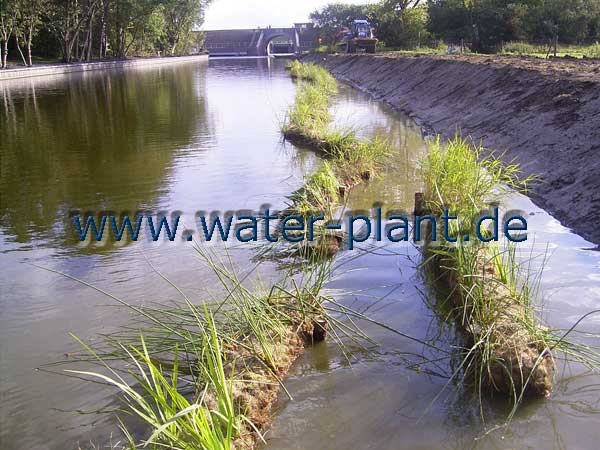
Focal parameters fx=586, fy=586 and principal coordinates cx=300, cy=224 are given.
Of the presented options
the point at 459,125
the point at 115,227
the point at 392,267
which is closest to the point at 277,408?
the point at 392,267

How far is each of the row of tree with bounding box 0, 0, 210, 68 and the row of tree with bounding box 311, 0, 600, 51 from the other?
20.2 metres

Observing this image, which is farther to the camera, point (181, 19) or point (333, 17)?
point (333, 17)

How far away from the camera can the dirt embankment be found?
6.69 metres

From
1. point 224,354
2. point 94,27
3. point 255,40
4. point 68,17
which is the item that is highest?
point 255,40

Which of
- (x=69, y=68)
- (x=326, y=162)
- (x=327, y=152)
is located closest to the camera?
(x=326, y=162)

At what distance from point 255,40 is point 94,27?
147 feet

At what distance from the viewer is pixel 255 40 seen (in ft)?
292

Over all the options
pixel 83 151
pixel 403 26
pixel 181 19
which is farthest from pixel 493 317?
pixel 181 19

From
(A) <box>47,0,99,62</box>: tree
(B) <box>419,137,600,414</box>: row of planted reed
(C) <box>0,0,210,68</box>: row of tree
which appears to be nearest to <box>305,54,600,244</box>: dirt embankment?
(B) <box>419,137,600,414</box>: row of planted reed

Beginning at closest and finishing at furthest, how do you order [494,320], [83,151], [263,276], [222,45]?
1. [494,320]
2. [263,276]
3. [83,151]
4. [222,45]

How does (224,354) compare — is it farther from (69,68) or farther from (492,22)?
(69,68)

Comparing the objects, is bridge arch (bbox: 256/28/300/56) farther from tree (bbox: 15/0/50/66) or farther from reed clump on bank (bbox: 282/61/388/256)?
reed clump on bank (bbox: 282/61/388/256)

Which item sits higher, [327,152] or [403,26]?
[403,26]

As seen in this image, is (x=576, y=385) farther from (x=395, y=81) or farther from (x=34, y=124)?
(x=395, y=81)
